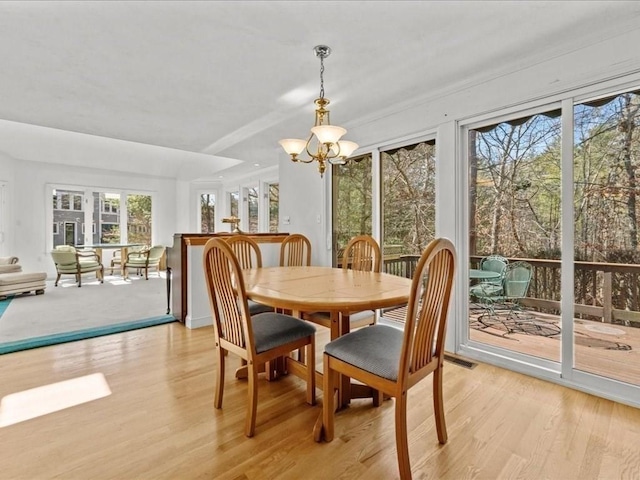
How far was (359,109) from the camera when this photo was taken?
132 inches

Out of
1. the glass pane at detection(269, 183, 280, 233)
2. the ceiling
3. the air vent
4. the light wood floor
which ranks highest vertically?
the ceiling

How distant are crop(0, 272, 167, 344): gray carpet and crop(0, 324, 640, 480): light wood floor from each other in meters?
1.31

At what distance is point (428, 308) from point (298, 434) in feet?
3.17

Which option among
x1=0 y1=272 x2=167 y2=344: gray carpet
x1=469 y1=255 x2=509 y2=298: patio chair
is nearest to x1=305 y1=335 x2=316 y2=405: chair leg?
x1=469 y1=255 x2=509 y2=298: patio chair

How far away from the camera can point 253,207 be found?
7.35m

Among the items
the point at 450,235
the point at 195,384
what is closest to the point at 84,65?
the point at 195,384

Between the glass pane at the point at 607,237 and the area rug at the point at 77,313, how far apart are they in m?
3.91

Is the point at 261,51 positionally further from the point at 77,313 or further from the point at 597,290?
the point at 77,313

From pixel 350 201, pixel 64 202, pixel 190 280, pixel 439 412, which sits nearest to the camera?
pixel 439 412

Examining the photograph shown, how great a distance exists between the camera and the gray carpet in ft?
11.6

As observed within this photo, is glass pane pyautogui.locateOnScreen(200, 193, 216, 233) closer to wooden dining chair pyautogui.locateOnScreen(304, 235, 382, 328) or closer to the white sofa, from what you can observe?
the white sofa

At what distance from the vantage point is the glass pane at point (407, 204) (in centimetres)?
319

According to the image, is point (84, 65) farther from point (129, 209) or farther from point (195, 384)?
point (129, 209)

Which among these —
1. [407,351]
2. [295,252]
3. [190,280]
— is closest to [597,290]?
[407,351]
